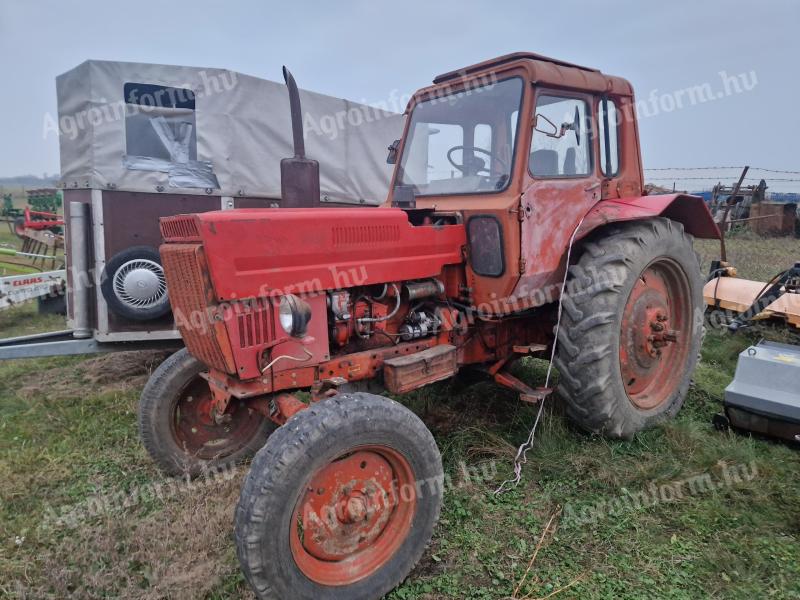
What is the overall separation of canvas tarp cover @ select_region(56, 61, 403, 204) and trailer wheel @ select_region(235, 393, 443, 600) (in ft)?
11.0

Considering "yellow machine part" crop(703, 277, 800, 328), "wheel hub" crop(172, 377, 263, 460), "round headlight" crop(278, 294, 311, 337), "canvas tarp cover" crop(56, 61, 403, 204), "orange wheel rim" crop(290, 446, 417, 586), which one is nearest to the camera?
"orange wheel rim" crop(290, 446, 417, 586)

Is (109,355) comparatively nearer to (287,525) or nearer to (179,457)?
(179,457)

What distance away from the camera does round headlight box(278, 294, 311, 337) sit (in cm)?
261

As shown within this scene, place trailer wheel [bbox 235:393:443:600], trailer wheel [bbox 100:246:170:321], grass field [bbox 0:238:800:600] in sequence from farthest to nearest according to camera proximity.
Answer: trailer wheel [bbox 100:246:170:321] → grass field [bbox 0:238:800:600] → trailer wheel [bbox 235:393:443:600]

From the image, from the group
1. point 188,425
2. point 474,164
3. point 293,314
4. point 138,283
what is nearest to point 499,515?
point 293,314

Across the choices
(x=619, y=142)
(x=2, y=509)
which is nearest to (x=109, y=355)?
(x=2, y=509)

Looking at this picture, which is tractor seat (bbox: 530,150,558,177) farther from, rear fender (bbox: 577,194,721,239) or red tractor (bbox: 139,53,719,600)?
rear fender (bbox: 577,194,721,239)

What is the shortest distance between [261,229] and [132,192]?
275 centimetres

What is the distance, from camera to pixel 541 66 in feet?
10.4

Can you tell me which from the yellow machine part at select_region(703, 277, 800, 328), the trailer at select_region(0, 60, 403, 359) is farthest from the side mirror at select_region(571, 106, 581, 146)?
the yellow machine part at select_region(703, 277, 800, 328)

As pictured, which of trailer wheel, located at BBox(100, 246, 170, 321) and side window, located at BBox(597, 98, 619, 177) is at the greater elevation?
side window, located at BBox(597, 98, 619, 177)

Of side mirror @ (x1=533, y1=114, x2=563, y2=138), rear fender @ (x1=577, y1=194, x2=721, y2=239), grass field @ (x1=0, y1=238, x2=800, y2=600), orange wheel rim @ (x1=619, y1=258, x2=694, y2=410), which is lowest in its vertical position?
grass field @ (x1=0, y1=238, x2=800, y2=600)

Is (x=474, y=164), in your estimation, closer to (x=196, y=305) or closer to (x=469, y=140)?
(x=469, y=140)

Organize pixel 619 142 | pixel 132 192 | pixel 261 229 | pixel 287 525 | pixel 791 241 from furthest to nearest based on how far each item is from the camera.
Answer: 1. pixel 791 241
2. pixel 132 192
3. pixel 619 142
4. pixel 261 229
5. pixel 287 525
